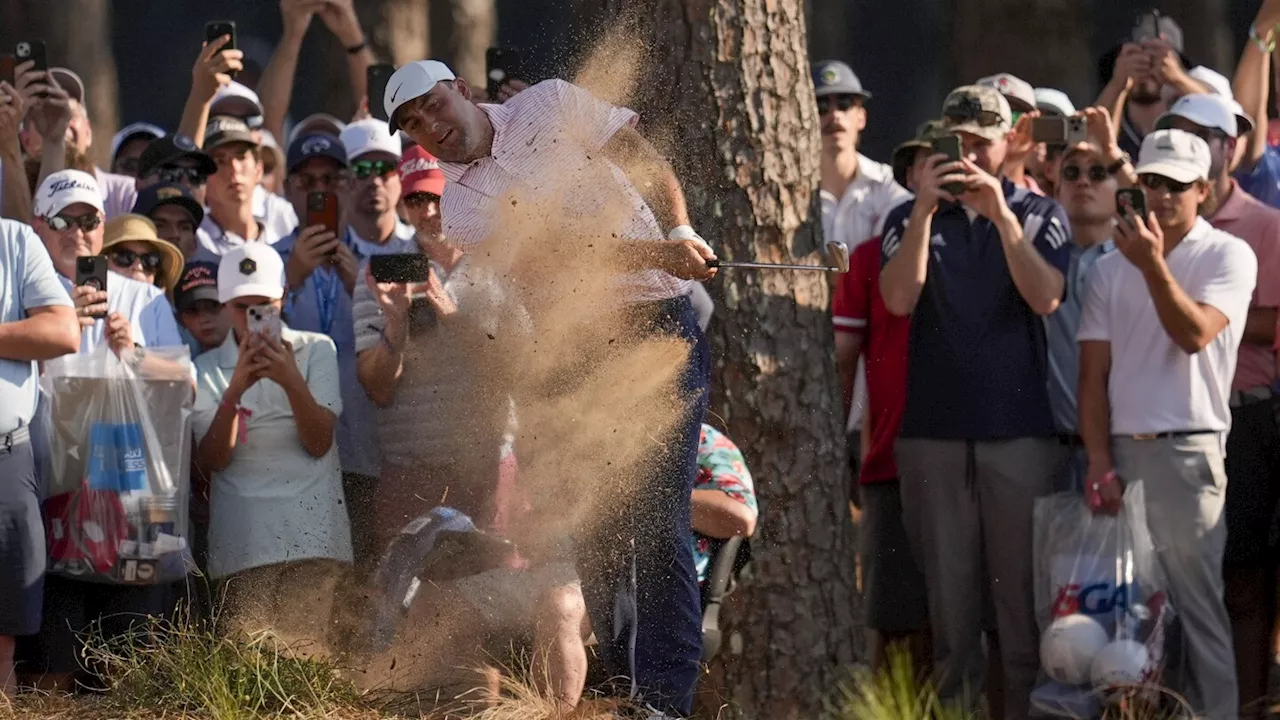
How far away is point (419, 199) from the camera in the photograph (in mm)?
8336

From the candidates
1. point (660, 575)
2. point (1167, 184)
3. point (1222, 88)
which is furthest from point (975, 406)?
point (1222, 88)

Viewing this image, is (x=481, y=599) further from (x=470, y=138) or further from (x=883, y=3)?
(x=883, y=3)

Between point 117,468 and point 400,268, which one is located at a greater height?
point 400,268

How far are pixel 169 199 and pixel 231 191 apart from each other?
1.05 feet

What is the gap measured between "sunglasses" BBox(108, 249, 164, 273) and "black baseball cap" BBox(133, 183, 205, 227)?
17.4 inches

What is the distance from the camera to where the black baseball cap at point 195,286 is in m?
8.20

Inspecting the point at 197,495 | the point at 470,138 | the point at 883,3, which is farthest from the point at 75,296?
the point at 883,3

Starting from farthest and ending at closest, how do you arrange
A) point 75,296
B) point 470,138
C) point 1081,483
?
point 1081,483
point 75,296
point 470,138

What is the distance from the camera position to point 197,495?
7.89 metres

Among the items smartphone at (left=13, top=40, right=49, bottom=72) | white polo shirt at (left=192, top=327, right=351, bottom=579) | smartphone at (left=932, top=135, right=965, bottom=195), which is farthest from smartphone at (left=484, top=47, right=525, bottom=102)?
smartphone at (left=13, top=40, right=49, bottom=72)

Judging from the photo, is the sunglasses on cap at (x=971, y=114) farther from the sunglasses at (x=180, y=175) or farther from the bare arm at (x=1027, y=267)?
the sunglasses at (x=180, y=175)

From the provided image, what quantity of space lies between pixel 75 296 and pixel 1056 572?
3.78 meters

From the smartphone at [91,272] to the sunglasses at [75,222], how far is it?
47cm

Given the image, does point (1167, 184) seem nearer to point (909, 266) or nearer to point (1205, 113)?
point (1205, 113)
